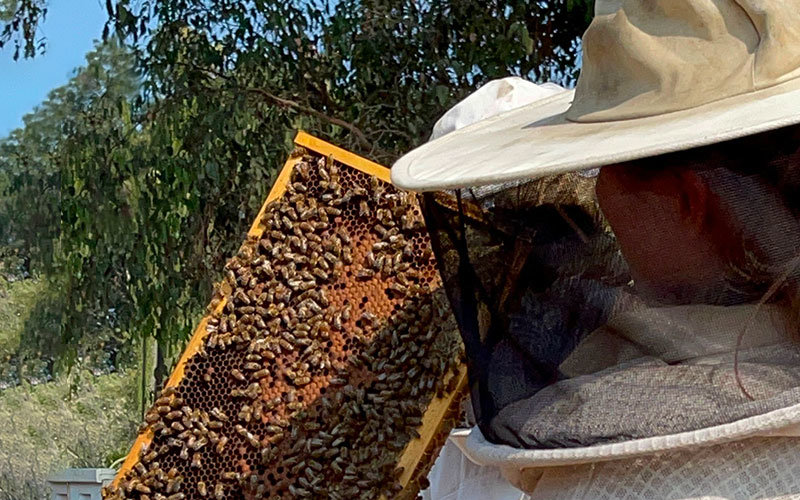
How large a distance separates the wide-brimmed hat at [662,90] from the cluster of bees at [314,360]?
3.24 feet

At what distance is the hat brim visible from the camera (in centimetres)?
116

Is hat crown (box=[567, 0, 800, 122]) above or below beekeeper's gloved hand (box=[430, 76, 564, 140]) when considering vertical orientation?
above

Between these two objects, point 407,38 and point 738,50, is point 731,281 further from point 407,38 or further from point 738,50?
point 407,38

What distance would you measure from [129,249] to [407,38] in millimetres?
1633

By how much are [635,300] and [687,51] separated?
0.32 m

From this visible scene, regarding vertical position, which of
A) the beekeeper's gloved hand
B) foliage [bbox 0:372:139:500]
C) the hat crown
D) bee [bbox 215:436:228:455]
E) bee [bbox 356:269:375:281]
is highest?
the hat crown

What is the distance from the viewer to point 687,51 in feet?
4.24

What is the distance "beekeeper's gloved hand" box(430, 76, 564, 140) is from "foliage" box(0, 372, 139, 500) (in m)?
9.55

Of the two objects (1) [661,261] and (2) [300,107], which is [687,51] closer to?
(1) [661,261]

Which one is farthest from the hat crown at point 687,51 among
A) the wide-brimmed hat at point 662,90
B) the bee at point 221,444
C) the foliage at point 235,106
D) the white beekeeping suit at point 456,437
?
the foliage at point 235,106

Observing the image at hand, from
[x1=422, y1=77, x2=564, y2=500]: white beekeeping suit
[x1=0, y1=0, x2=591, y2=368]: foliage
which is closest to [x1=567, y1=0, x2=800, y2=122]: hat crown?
[x1=422, y1=77, x2=564, y2=500]: white beekeeping suit

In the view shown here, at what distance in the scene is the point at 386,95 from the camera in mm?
4922

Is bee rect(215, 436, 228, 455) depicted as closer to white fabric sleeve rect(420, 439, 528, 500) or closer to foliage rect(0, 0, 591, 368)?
white fabric sleeve rect(420, 439, 528, 500)

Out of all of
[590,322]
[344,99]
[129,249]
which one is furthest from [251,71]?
[590,322]
